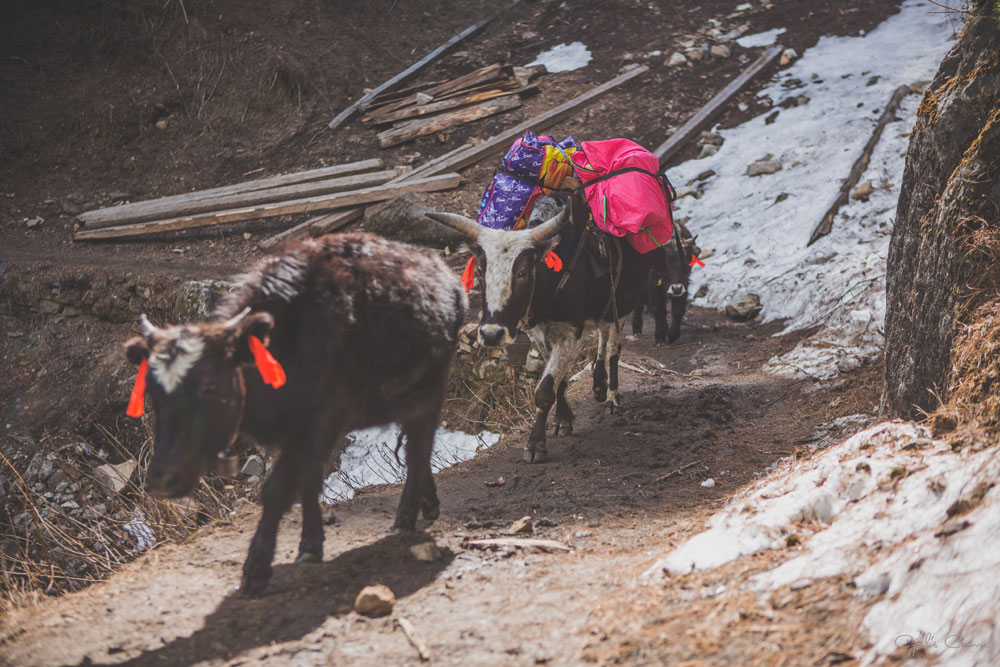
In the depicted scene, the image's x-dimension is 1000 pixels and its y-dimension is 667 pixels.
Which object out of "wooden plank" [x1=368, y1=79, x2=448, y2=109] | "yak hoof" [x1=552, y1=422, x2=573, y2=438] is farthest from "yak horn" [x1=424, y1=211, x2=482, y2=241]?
"wooden plank" [x1=368, y1=79, x2=448, y2=109]

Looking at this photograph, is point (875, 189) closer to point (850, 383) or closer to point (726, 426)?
point (850, 383)

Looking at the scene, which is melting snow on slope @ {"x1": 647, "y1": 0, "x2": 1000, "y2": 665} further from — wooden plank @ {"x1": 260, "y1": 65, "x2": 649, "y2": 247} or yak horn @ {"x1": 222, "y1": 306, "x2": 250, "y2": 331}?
wooden plank @ {"x1": 260, "y1": 65, "x2": 649, "y2": 247}

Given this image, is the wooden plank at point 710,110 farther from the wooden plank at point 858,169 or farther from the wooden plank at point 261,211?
the wooden plank at point 261,211

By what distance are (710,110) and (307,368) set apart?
40.9 feet

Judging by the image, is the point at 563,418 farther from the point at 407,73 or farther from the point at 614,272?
Answer: the point at 407,73

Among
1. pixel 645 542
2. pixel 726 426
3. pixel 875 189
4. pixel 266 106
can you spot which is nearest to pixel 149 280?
pixel 266 106

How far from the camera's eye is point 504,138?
12.7m

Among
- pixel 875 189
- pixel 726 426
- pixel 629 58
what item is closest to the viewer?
pixel 726 426

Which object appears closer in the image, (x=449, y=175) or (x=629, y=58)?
(x=449, y=175)

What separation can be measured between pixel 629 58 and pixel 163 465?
579 inches

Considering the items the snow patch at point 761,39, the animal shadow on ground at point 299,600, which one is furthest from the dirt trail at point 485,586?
the snow patch at point 761,39

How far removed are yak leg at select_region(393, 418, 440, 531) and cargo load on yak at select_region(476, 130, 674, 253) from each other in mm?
2467

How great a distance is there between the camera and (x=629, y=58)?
15.5 m

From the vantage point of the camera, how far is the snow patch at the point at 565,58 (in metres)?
15.4
